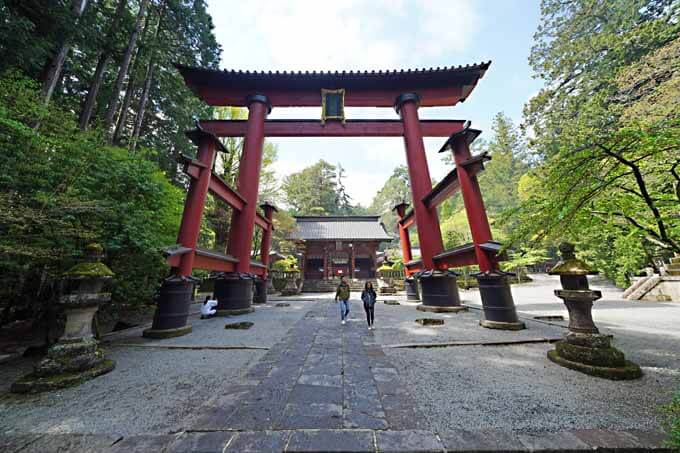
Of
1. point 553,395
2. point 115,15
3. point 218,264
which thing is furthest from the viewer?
point 115,15

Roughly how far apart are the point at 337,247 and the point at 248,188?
14.5 metres

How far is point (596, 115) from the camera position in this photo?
39.2 ft

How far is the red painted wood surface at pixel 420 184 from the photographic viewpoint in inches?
344

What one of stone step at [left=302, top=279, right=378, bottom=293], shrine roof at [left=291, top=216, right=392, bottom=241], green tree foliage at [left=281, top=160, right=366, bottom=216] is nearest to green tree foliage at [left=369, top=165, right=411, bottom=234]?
green tree foliage at [left=281, top=160, right=366, bottom=216]

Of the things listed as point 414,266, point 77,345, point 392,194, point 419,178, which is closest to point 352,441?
point 77,345

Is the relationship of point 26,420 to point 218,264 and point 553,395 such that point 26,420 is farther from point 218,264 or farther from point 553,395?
point 553,395

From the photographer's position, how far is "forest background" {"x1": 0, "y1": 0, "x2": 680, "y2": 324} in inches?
125

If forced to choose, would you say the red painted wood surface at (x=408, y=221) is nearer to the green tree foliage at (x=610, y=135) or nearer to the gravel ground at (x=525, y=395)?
the green tree foliage at (x=610, y=135)

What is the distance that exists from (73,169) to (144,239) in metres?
1.96

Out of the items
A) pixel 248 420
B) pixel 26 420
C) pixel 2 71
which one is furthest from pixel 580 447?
pixel 2 71

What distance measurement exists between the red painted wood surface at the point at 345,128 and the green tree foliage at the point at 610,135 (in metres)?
4.47

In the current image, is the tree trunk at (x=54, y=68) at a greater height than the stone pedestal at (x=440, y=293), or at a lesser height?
greater

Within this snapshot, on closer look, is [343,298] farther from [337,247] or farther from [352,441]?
[337,247]

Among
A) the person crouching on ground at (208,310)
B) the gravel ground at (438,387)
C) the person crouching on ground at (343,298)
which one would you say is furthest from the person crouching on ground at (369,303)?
the person crouching on ground at (208,310)
